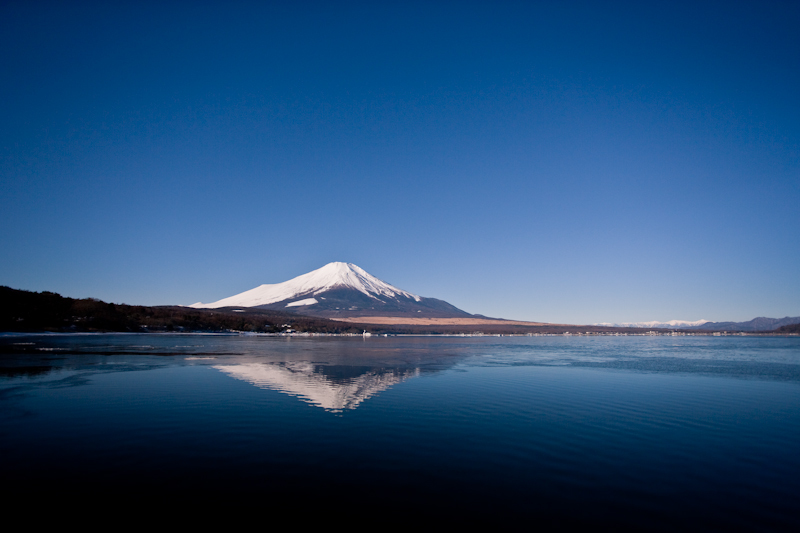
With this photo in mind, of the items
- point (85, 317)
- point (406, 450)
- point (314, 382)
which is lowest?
point (406, 450)

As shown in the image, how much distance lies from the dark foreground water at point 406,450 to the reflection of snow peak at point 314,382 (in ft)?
0.78

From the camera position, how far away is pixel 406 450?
1183 centimetres

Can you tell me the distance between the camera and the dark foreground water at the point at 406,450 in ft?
27.4

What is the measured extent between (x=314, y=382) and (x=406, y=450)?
42.9 ft

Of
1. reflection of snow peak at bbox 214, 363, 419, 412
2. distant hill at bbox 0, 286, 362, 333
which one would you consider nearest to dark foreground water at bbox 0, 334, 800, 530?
reflection of snow peak at bbox 214, 363, 419, 412

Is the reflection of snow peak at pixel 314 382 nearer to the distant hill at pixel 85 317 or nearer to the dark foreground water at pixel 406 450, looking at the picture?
the dark foreground water at pixel 406 450

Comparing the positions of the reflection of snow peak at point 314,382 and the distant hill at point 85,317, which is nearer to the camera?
the reflection of snow peak at point 314,382

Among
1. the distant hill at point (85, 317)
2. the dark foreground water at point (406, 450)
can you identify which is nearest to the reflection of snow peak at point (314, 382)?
the dark foreground water at point (406, 450)

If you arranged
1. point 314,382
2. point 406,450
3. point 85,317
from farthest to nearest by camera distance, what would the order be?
point 85,317
point 314,382
point 406,450

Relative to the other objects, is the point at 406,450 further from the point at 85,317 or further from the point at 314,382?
the point at 85,317

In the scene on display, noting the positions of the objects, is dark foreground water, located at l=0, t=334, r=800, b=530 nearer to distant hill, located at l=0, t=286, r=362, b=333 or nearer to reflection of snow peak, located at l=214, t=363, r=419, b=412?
reflection of snow peak, located at l=214, t=363, r=419, b=412

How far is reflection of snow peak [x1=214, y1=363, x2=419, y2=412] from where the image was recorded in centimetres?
1884

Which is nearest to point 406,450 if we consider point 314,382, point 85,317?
point 314,382

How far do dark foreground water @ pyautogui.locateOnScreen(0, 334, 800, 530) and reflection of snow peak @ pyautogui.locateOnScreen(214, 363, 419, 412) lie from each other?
24cm
